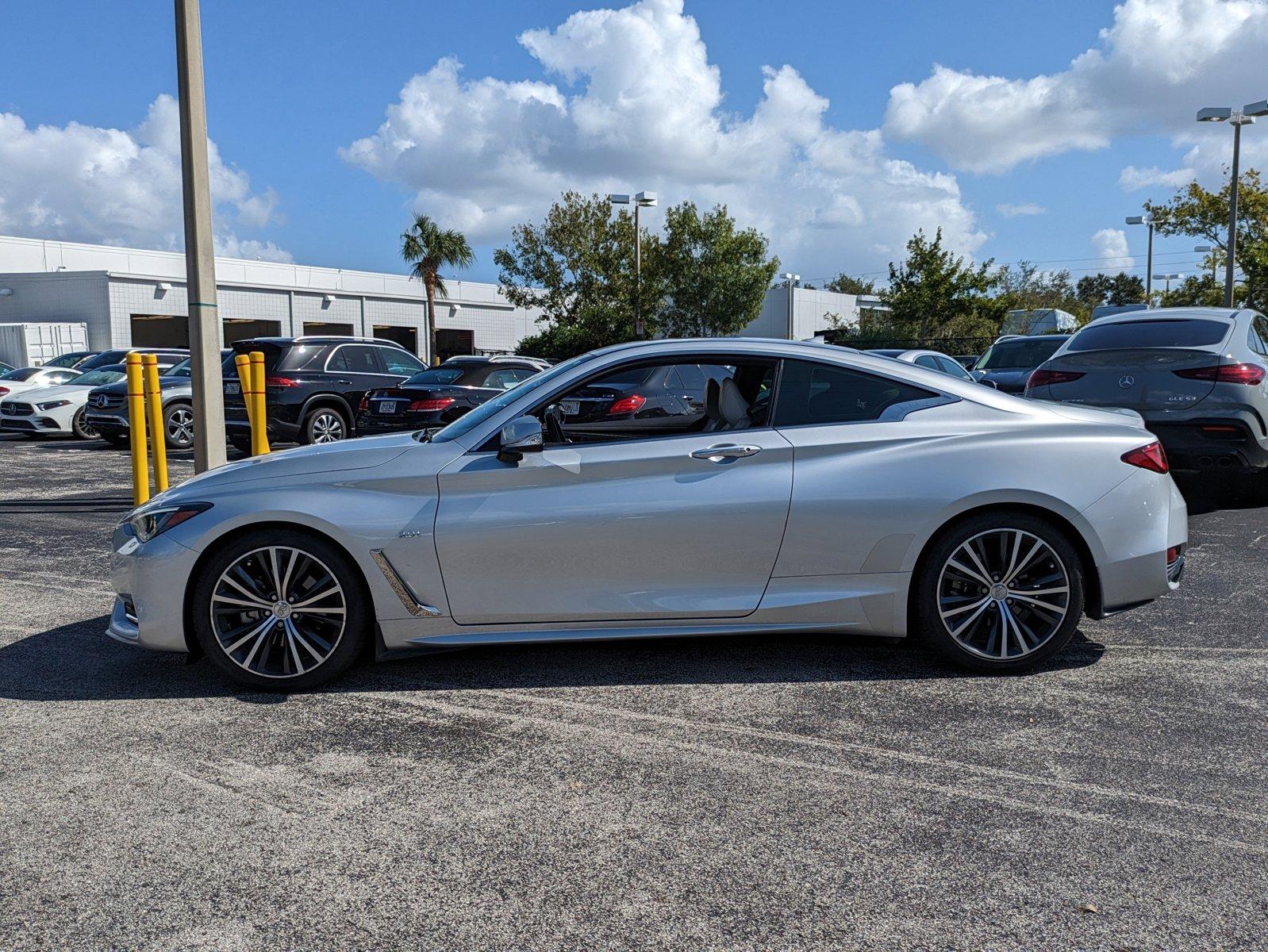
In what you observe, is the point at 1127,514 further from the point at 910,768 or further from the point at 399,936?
the point at 399,936

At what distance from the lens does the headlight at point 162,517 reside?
4.68 m

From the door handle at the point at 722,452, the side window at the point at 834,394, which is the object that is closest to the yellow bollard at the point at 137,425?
the door handle at the point at 722,452

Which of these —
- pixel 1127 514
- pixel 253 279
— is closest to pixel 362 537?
pixel 1127 514

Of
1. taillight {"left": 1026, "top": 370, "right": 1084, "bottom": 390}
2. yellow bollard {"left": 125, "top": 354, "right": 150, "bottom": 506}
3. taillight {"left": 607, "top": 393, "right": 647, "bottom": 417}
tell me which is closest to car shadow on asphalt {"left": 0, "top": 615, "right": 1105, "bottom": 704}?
taillight {"left": 607, "top": 393, "right": 647, "bottom": 417}

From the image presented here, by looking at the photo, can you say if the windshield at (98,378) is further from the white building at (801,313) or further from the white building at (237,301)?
the white building at (801,313)

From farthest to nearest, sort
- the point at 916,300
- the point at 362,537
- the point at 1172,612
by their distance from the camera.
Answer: the point at 916,300, the point at 1172,612, the point at 362,537

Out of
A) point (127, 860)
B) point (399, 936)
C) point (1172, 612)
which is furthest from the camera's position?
point (1172, 612)

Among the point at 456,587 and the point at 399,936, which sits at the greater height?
Answer: the point at 456,587

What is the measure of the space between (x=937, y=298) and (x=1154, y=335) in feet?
110

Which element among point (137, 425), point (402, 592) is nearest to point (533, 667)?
point (402, 592)

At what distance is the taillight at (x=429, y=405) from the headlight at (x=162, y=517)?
8845 millimetres

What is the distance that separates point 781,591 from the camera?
15.6 ft

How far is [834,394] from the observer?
4945mm

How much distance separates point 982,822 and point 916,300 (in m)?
40.1
